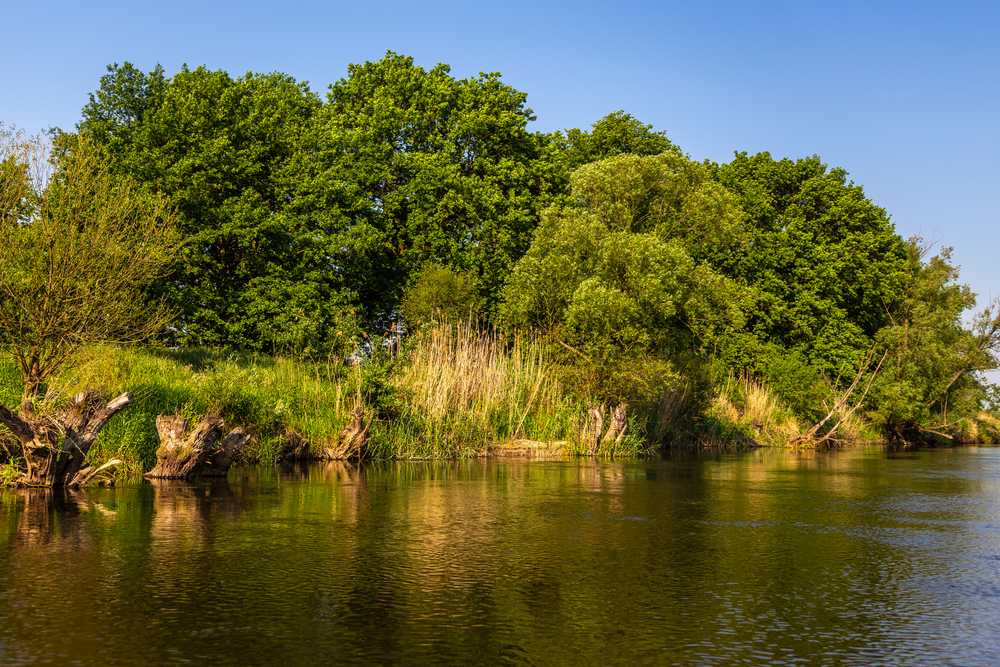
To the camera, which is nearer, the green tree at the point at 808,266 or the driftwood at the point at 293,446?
the driftwood at the point at 293,446

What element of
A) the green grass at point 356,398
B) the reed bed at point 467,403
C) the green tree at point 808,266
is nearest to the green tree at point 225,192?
the green grass at point 356,398

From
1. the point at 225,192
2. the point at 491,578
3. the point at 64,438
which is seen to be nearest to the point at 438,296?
the point at 225,192

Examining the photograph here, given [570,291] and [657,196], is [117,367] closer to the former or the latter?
[570,291]

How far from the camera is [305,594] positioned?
6.88 m

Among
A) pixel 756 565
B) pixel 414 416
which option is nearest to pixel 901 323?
pixel 414 416

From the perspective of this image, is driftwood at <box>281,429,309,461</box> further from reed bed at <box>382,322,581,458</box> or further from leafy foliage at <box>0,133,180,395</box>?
leafy foliage at <box>0,133,180,395</box>

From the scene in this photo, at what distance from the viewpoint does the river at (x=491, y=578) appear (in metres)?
5.52

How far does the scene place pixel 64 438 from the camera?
13844mm

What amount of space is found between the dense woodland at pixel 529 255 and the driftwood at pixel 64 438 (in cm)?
924

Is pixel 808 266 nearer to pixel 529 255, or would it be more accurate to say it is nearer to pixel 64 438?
pixel 529 255

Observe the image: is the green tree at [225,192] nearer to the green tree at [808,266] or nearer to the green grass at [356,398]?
the green grass at [356,398]

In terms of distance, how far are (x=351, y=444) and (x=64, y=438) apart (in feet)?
28.5

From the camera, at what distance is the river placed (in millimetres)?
5523

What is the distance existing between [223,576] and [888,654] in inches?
203
